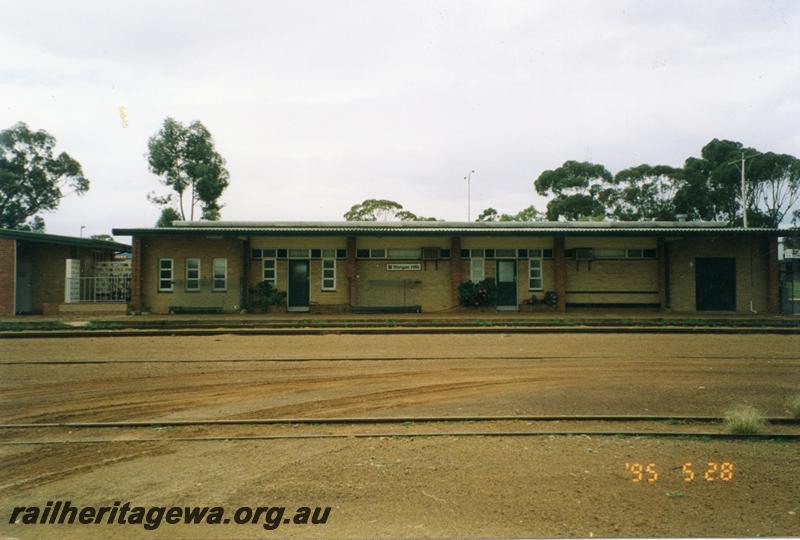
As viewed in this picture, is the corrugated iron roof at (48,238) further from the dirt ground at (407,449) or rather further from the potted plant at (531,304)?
the potted plant at (531,304)

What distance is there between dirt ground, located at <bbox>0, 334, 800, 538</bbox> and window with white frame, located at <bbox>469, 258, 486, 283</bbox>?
1253cm

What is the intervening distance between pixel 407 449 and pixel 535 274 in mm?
19602

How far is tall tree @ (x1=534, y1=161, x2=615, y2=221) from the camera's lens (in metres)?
55.6

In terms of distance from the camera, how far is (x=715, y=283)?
24.1 m

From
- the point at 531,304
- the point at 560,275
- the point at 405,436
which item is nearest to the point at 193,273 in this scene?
the point at 531,304

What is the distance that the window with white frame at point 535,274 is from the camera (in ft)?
80.2

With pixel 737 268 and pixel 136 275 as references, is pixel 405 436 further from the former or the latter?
pixel 737 268

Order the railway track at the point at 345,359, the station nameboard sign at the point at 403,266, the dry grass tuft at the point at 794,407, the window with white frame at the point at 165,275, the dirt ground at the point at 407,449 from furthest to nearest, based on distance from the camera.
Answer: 1. the station nameboard sign at the point at 403,266
2. the window with white frame at the point at 165,275
3. the railway track at the point at 345,359
4. the dry grass tuft at the point at 794,407
5. the dirt ground at the point at 407,449

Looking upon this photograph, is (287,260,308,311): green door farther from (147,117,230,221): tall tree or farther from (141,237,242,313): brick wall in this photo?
(147,117,230,221): tall tree

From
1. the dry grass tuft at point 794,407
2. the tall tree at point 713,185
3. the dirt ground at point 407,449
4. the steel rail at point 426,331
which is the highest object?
the tall tree at point 713,185

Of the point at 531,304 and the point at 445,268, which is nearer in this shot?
the point at 531,304

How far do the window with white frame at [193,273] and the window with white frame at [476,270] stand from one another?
12175 millimetres

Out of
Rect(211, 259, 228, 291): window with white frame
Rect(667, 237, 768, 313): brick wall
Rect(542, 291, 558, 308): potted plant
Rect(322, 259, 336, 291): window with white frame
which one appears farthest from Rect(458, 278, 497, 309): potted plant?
Rect(211, 259, 228, 291): window with white frame

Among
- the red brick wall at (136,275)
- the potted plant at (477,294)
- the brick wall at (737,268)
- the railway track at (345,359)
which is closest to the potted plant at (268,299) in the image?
the red brick wall at (136,275)
